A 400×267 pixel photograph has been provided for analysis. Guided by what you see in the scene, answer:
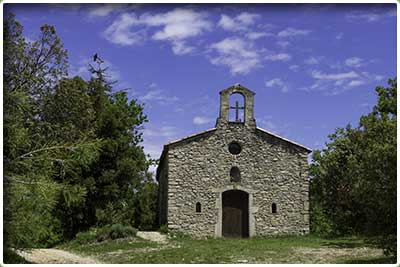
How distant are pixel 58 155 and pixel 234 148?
32.4ft

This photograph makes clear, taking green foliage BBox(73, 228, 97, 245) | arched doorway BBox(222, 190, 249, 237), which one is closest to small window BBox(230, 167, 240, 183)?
arched doorway BBox(222, 190, 249, 237)

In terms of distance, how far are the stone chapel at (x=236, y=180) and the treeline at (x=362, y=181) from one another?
2.31 metres

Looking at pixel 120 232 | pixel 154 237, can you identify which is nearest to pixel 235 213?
pixel 154 237

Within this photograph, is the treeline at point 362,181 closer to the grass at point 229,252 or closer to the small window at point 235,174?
the grass at point 229,252

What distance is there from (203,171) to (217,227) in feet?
7.26

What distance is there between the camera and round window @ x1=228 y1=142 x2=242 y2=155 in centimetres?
1950

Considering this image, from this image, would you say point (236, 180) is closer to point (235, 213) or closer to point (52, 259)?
point (235, 213)

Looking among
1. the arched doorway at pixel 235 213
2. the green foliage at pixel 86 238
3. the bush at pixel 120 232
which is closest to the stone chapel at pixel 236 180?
the arched doorway at pixel 235 213

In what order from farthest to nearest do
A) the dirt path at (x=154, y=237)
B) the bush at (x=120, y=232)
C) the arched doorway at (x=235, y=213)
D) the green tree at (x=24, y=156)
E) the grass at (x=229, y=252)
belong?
the arched doorway at (x=235, y=213), the bush at (x=120, y=232), the dirt path at (x=154, y=237), the grass at (x=229, y=252), the green tree at (x=24, y=156)

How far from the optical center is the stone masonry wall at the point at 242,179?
18844mm

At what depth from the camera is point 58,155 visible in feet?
35.2

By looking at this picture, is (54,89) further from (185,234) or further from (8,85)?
(185,234)

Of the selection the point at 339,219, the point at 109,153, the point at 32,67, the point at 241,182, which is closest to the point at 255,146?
the point at 241,182

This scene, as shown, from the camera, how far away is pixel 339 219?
68.6ft
